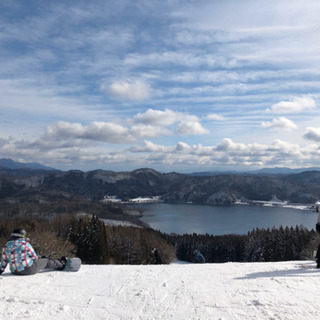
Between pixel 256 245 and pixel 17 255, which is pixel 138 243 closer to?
pixel 256 245

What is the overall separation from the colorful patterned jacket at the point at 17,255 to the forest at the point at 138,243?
10.4 m

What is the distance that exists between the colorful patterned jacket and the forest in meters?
10.4

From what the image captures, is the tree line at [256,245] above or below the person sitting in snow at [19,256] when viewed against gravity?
below

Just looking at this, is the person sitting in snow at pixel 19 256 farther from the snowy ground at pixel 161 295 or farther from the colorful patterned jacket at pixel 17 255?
the snowy ground at pixel 161 295

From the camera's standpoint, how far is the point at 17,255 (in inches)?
291

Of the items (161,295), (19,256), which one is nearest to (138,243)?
(19,256)

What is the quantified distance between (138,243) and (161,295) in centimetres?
4558

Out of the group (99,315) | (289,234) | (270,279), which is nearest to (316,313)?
(270,279)

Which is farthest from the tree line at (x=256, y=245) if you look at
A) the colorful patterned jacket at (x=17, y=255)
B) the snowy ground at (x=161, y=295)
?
the colorful patterned jacket at (x=17, y=255)

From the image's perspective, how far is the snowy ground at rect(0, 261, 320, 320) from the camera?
503 cm

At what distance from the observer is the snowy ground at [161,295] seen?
503 centimetres

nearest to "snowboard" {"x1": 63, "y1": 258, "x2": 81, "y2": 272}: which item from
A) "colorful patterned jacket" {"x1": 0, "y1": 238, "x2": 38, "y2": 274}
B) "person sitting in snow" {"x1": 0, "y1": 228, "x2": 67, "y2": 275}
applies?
"person sitting in snow" {"x1": 0, "y1": 228, "x2": 67, "y2": 275}

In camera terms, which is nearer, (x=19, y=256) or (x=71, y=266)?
(x=19, y=256)

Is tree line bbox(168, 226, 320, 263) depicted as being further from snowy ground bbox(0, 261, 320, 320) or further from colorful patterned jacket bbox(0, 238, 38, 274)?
colorful patterned jacket bbox(0, 238, 38, 274)
